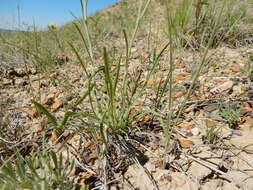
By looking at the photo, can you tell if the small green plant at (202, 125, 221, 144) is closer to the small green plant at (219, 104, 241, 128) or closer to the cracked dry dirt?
the cracked dry dirt

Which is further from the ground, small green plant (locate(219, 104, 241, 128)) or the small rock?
small green plant (locate(219, 104, 241, 128))

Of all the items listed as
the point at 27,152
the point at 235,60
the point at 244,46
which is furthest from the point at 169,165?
the point at 244,46

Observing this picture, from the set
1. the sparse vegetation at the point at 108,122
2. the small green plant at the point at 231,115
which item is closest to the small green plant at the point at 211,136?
the sparse vegetation at the point at 108,122

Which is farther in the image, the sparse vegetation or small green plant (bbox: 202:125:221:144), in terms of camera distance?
small green plant (bbox: 202:125:221:144)

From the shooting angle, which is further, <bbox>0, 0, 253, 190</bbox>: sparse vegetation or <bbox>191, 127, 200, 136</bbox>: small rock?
<bbox>191, 127, 200, 136</bbox>: small rock

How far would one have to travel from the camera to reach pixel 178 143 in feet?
2.36

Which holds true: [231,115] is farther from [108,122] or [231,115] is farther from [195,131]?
[108,122]

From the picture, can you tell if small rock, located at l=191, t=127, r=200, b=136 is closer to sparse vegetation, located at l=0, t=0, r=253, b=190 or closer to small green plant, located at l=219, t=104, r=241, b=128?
sparse vegetation, located at l=0, t=0, r=253, b=190

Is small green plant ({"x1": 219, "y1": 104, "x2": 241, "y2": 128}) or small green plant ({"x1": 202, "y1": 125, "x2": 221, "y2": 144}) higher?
small green plant ({"x1": 219, "y1": 104, "x2": 241, "y2": 128})

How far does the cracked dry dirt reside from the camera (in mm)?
620

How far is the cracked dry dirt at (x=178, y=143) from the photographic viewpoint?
2.03 feet

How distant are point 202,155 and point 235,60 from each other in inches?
35.6

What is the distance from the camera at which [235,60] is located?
4.28ft

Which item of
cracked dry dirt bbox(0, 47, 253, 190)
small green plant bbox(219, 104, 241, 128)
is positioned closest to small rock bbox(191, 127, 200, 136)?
cracked dry dirt bbox(0, 47, 253, 190)
